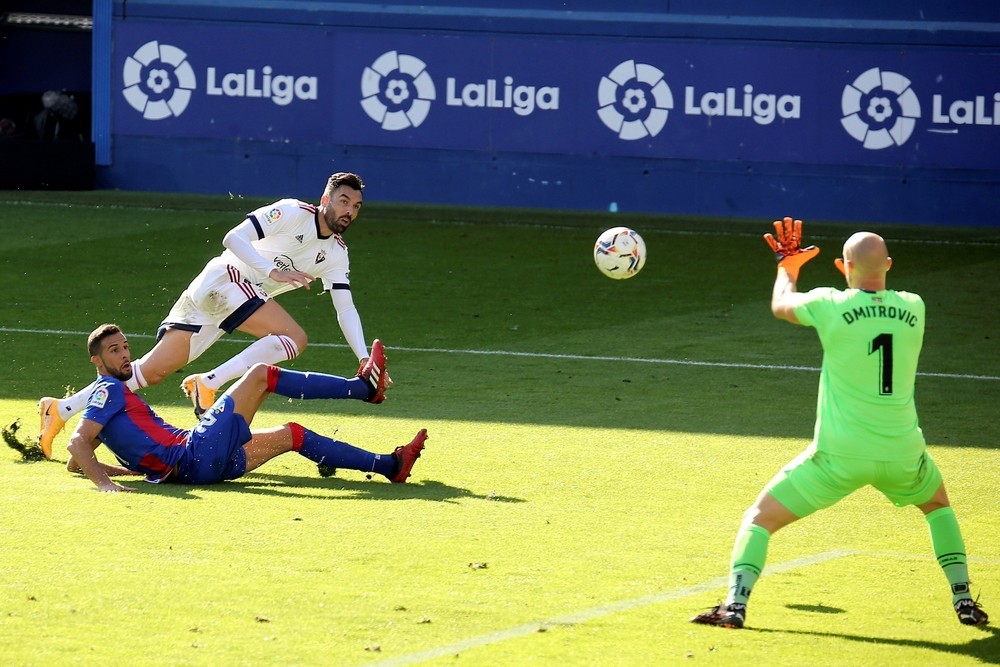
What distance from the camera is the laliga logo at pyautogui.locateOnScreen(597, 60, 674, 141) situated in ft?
77.9

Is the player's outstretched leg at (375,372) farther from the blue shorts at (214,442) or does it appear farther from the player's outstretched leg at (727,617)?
the player's outstretched leg at (727,617)

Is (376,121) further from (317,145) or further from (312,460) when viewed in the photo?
(312,460)

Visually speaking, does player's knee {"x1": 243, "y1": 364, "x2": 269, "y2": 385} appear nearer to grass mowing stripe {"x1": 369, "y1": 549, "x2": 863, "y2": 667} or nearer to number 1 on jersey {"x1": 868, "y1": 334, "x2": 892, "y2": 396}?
grass mowing stripe {"x1": 369, "y1": 549, "x2": 863, "y2": 667}

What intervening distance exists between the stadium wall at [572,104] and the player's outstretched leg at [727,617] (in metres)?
17.8

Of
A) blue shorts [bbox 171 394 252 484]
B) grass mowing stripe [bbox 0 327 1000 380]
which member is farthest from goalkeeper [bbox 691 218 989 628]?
grass mowing stripe [bbox 0 327 1000 380]

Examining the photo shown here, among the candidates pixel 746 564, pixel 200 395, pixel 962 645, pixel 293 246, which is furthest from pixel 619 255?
pixel 962 645

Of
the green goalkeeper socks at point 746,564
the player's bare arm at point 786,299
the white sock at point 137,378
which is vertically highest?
the player's bare arm at point 786,299

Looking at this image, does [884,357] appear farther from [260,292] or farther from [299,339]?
[260,292]

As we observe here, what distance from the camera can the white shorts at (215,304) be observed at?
10.6 m

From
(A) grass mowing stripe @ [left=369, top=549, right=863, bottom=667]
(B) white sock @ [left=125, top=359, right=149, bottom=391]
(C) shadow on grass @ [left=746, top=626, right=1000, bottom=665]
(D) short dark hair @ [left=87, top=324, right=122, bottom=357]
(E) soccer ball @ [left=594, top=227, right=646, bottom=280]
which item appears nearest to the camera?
(A) grass mowing stripe @ [left=369, top=549, right=863, bottom=667]

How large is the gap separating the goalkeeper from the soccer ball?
5.18 metres

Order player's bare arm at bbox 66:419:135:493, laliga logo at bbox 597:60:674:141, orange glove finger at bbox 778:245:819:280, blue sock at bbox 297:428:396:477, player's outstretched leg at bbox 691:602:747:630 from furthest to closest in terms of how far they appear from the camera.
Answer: laliga logo at bbox 597:60:674:141
blue sock at bbox 297:428:396:477
player's bare arm at bbox 66:419:135:493
orange glove finger at bbox 778:245:819:280
player's outstretched leg at bbox 691:602:747:630

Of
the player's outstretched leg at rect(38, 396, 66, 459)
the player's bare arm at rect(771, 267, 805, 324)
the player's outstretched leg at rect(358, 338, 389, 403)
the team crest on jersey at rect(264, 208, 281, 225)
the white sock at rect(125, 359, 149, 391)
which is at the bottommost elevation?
the player's outstretched leg at rect(38, 396, 66, 459)

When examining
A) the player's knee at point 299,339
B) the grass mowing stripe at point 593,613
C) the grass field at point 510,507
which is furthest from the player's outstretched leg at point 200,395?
the grass mowing stripe at point 593,613
